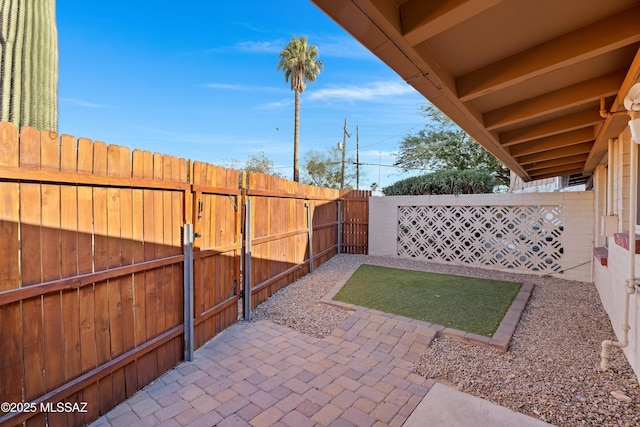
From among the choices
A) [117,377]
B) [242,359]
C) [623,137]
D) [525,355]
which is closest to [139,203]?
[117,377]

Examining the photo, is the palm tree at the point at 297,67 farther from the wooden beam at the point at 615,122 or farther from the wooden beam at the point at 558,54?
the wooden beam at the point at 558,54

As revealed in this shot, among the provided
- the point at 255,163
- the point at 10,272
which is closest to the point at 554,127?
the point at 10,272

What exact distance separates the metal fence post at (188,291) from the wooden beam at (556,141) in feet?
14.5

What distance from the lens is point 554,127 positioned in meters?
3.12

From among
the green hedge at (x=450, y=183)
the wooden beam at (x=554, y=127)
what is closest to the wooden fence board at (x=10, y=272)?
the wooden beam at (x=554, y=127)

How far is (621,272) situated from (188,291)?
15.2 ft

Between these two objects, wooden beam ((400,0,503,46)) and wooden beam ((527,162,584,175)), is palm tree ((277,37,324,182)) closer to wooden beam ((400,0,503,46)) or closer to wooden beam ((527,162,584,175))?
wooden beam ((527,162,584,175))

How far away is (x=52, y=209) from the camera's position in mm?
1938

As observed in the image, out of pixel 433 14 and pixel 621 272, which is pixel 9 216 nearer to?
pixel 433 14

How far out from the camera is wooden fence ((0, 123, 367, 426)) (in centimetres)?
178

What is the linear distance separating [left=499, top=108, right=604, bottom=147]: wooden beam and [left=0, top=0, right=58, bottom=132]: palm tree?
5.19 meters

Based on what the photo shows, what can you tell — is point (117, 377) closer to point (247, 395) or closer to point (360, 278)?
point (247, 395)

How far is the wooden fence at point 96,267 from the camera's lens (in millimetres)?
1780

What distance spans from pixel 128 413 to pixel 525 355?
3.80 m
